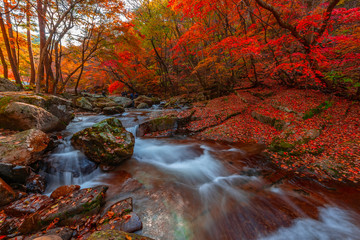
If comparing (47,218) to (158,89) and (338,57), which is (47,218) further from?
(158,89)

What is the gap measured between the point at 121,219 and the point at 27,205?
80.2 inches

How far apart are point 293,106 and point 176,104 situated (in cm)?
826

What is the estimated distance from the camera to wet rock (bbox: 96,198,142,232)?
2.44 meters

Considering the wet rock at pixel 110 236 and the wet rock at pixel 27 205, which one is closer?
the wet rock at pixel 110 236

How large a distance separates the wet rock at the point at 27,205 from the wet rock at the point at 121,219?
1.43 metres

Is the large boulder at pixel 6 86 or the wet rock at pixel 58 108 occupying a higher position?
the large boulder at pixel 6 86

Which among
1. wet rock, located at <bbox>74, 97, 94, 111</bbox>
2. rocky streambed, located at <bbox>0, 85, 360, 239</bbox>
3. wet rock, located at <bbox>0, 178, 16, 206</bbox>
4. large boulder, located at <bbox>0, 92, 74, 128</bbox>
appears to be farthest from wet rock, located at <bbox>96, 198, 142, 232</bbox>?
wet rock, located at <bbox>74, 97, 94, 111</bbox>

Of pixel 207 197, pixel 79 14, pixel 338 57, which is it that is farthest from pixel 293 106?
pixel 79 14

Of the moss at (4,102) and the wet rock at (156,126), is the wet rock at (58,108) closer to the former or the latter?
the moss at (4,102)

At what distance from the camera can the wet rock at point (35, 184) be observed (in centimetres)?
339

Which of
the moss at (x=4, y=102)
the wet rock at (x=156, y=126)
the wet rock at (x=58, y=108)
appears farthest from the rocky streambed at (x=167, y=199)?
the wet rock at (x=58, y=108)

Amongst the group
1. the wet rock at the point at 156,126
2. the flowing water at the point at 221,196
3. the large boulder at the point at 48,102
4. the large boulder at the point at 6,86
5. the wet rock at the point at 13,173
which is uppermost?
the large boulder at the point at 6,86

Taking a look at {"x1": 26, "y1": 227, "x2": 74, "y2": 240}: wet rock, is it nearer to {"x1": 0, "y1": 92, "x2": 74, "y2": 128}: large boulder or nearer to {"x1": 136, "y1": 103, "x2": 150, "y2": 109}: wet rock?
{"x1": 0, "y1": 92, "x2": 74, "y2": 128}: large boulder

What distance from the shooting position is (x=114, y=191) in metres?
3.52
